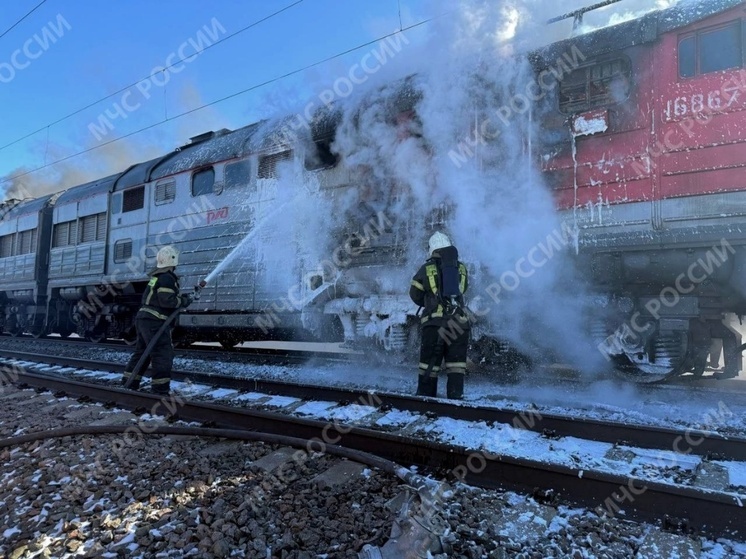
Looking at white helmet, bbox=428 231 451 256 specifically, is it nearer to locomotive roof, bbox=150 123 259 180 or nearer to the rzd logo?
locomotive roof, bbox=150 123 259 180

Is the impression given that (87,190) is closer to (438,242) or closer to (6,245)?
(6,245)

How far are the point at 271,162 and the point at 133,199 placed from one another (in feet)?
14.6

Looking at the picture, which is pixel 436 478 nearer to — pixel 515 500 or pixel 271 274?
pixel 515 500

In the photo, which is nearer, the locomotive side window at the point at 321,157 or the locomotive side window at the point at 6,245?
the locomotive side window at the point at 321,157

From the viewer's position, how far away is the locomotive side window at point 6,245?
594 inches

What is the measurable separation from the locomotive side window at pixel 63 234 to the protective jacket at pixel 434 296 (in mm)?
10470

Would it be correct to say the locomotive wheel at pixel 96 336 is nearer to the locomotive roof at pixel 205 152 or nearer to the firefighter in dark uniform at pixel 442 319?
the locomotive roof at pixel 205 152

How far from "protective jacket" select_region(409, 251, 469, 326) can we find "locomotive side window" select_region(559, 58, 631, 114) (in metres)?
Result: 2.11

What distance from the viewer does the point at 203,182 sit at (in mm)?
8867

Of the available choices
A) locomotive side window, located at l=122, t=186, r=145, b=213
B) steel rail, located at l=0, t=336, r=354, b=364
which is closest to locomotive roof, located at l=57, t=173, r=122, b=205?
locomotive side window, located at l=122, t=186, r=145, b=213

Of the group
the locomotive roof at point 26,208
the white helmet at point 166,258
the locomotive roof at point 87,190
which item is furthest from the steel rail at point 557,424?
the locomotive roof at point 26,208

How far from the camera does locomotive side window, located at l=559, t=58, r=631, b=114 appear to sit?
5090 millimetres

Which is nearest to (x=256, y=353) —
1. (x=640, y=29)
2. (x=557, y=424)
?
(x=557, y=424)

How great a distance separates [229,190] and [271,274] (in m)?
1.78
